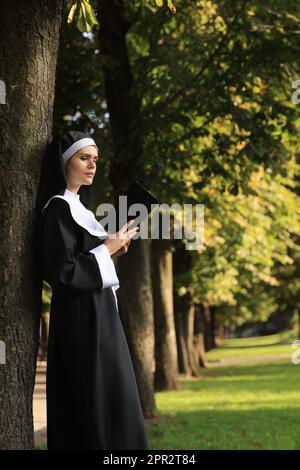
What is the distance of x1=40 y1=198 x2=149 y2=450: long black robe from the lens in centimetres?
459

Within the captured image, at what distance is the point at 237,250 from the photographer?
2347cm

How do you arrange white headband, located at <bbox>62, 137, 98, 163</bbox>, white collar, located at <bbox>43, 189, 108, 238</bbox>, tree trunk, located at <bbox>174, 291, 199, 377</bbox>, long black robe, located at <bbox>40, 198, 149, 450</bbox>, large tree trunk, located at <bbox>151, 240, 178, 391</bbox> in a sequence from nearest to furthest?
long black robe, located at <bbox>40, 198, 149, 450</bbox> → white collar, located at <bbox>43, 189, 108, 238</bbox> → white headband, located at <bbox>62, 137, 98, 163</bbox> → large tree trunk, located at <bbox>151, 240, 178, 391</bbox> → tree trunk, located at <bbox>174, 291, 199, 377</bbox>

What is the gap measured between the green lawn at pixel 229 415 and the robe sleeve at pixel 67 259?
23.0ft

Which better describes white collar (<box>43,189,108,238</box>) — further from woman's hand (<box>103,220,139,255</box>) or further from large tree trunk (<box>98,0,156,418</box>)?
large tree trunk (<box>98,0,156,418</box>)

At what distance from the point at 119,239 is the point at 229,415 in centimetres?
1120

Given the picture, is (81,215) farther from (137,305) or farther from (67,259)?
(137,305)

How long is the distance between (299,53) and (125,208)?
7019mm

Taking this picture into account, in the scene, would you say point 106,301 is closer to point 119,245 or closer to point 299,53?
point 119,245

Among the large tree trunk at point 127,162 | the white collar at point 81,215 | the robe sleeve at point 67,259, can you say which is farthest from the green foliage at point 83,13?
the large tree trunk at point 127,162

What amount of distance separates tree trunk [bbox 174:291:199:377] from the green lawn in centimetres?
144

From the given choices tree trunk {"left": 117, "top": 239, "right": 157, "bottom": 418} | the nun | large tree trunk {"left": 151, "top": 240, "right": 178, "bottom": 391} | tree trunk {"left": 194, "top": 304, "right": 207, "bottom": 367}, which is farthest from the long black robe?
tree trunk {"left": 194, "top": 304, "right": 207, "bottom": 367}

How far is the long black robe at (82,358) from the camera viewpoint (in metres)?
4.59

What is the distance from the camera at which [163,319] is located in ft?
67.7
